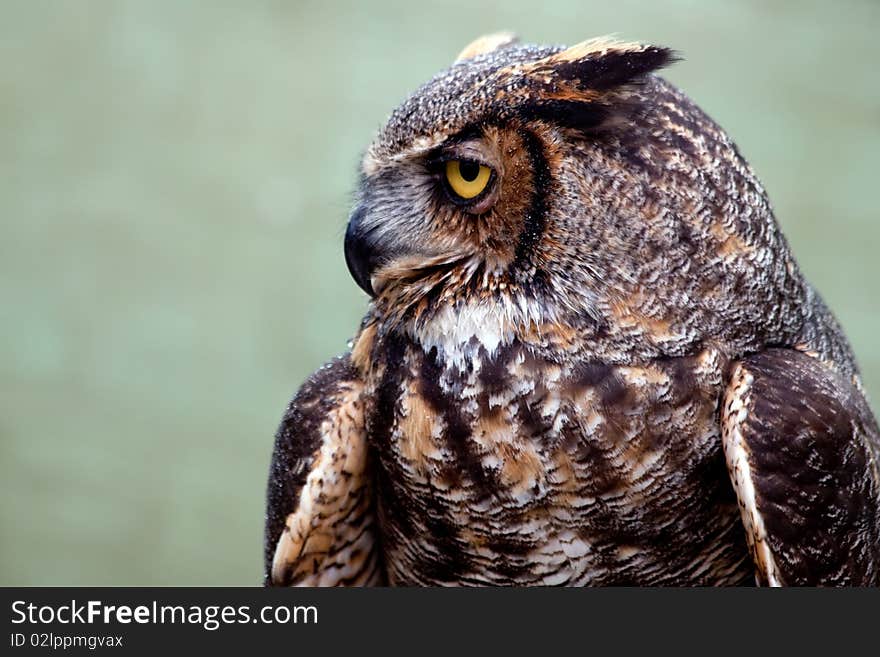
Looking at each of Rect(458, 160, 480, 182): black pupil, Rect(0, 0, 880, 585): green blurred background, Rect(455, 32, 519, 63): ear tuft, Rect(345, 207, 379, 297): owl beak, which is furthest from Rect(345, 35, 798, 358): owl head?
Rect(0, 0, 880, 585): green blurred background

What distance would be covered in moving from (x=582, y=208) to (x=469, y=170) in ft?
0.48

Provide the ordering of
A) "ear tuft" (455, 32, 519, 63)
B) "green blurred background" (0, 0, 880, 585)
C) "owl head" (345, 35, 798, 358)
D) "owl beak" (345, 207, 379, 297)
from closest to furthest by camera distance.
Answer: "owl head" (345, 35, 798, 358)
"owl beak" (345, 207, 379, 297)
"ear tuft" (455, 32, 519, 63)
"green blurred background" (0, 0, 880, 585)

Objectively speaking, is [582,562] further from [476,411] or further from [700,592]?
[476,411]

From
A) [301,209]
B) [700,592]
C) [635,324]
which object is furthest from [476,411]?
[301,209]

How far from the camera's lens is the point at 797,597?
1.04m

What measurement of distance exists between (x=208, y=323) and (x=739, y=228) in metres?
2.33

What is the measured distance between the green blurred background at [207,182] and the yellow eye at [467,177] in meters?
1.82

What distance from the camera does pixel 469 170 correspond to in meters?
1.04

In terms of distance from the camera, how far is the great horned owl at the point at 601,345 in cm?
102

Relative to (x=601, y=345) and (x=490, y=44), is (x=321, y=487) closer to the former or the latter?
(x=601, y=345)

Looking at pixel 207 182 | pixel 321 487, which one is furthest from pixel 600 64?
pixel 207 182

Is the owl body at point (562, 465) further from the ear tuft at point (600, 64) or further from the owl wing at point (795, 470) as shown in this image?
the ear tuft at point (600, 64)

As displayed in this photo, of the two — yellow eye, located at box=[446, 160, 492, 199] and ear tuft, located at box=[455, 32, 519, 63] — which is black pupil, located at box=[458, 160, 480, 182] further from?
ear tuft, located at box=[455, 32, 519, 63]

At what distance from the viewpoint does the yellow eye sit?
3.36 ft
